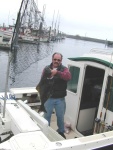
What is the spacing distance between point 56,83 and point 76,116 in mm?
1264

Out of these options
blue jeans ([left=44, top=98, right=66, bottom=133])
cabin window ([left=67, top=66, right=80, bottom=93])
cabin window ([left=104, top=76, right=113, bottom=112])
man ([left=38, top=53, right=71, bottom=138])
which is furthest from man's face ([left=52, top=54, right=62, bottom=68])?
cabin window ([left=104, top=76, right=113, bottom=112])

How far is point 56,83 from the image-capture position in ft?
17.0

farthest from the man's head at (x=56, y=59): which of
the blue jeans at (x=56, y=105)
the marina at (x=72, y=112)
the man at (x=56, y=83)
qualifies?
the blue jeans at (x=56, y=105)

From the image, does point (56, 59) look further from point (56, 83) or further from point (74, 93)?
point (74, 93)

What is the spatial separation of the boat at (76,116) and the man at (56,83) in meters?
0.45

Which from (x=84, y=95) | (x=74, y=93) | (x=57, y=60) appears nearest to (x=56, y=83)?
(x=57, y=60)

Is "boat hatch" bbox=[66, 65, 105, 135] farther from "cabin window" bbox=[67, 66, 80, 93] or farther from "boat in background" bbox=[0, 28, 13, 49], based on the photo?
"boat in background" bbox=[0, 28, 13, 49]

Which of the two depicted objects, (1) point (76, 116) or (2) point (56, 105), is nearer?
(2) point (56, 105)

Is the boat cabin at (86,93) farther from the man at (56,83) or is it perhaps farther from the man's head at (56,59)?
the man's head at (56,59)

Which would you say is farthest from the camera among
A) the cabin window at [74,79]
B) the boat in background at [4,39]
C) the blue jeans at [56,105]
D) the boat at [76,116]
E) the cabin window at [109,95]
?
the boat in background at [4,39]

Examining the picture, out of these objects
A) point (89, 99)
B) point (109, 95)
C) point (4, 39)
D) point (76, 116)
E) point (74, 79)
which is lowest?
point (4, 39)

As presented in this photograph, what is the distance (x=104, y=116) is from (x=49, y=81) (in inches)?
56.2

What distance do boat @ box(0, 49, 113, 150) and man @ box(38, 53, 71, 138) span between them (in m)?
0.45

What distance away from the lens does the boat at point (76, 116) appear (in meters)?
3.40
